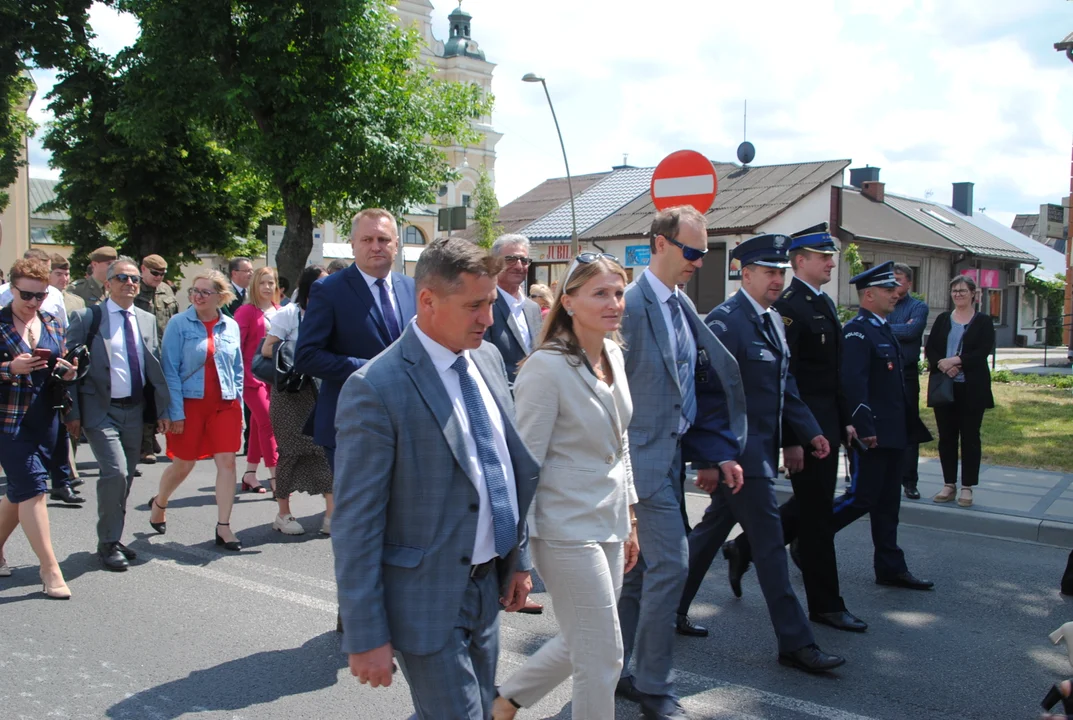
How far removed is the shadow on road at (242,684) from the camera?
160 inches

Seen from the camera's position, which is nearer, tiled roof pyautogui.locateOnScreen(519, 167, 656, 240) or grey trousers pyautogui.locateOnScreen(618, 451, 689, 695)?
grey trousers pyautogui.locateOnScreen(618, 451, 689, 695)

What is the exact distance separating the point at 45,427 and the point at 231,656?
208cm

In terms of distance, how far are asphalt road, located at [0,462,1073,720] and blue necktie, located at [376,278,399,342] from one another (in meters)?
1.65

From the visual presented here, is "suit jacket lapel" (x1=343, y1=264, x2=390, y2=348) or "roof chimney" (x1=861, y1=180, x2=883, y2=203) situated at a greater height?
"roof chimney" (x1=861, y1=180, x2=883, y2=203)

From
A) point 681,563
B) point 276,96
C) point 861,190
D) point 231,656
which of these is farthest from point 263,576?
point 861,190

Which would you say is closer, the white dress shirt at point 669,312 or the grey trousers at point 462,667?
the grey trousers at point 462,667

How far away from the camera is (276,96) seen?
18.5m

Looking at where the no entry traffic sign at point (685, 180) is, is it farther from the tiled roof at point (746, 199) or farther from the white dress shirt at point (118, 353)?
the tiled roof at point (746, 199)

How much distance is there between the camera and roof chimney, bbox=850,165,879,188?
44438 mm

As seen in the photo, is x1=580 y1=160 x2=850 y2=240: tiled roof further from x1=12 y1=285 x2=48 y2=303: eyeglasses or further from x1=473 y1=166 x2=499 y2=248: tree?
x1=12 y1=285 x2=48 y2=303: eyeglasses

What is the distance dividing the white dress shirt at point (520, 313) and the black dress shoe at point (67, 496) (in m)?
4.61

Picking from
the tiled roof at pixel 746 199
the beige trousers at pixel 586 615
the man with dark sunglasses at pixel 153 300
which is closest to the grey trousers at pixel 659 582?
the beige trousers at pixel 586 615

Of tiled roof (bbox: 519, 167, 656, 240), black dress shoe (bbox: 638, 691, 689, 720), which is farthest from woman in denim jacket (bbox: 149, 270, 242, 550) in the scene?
tiled roof (bbox: 519, 167, 656, 240)

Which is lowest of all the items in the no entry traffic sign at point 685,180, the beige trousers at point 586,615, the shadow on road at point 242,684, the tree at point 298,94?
the shadow on road at point 242,684
